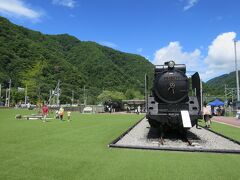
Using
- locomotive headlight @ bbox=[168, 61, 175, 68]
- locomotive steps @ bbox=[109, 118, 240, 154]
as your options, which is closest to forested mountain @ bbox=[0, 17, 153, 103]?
locomotive steps @ bbox=[109, 118, 240, 154]

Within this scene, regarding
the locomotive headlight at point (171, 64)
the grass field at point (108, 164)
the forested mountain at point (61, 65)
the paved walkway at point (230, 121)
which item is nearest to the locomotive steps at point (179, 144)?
the grass field at point (108, 164)

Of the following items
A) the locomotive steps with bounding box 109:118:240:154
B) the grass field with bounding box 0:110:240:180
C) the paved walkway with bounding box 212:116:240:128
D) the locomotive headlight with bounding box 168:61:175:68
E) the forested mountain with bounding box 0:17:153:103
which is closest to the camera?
the grass field with bounding box 0:110:240:180

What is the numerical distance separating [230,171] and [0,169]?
5.26 m

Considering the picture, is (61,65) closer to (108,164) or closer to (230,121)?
(230,121)

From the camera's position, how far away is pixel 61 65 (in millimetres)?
112125

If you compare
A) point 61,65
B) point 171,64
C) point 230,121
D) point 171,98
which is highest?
point 61,65

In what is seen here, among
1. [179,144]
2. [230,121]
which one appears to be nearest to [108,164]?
[179,144]

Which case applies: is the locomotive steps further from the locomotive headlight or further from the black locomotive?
the locomotive headlight

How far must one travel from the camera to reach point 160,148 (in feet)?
31.0

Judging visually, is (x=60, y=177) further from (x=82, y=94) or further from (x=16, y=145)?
(x=82, y=94)

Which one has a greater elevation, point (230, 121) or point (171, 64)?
point (171, 64)

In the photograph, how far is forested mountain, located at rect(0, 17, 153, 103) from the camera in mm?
94381

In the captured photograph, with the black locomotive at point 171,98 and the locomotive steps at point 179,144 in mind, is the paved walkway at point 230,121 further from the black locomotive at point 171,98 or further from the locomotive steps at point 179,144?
the black locomotive at point 171,98

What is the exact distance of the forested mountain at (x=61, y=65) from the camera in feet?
310
